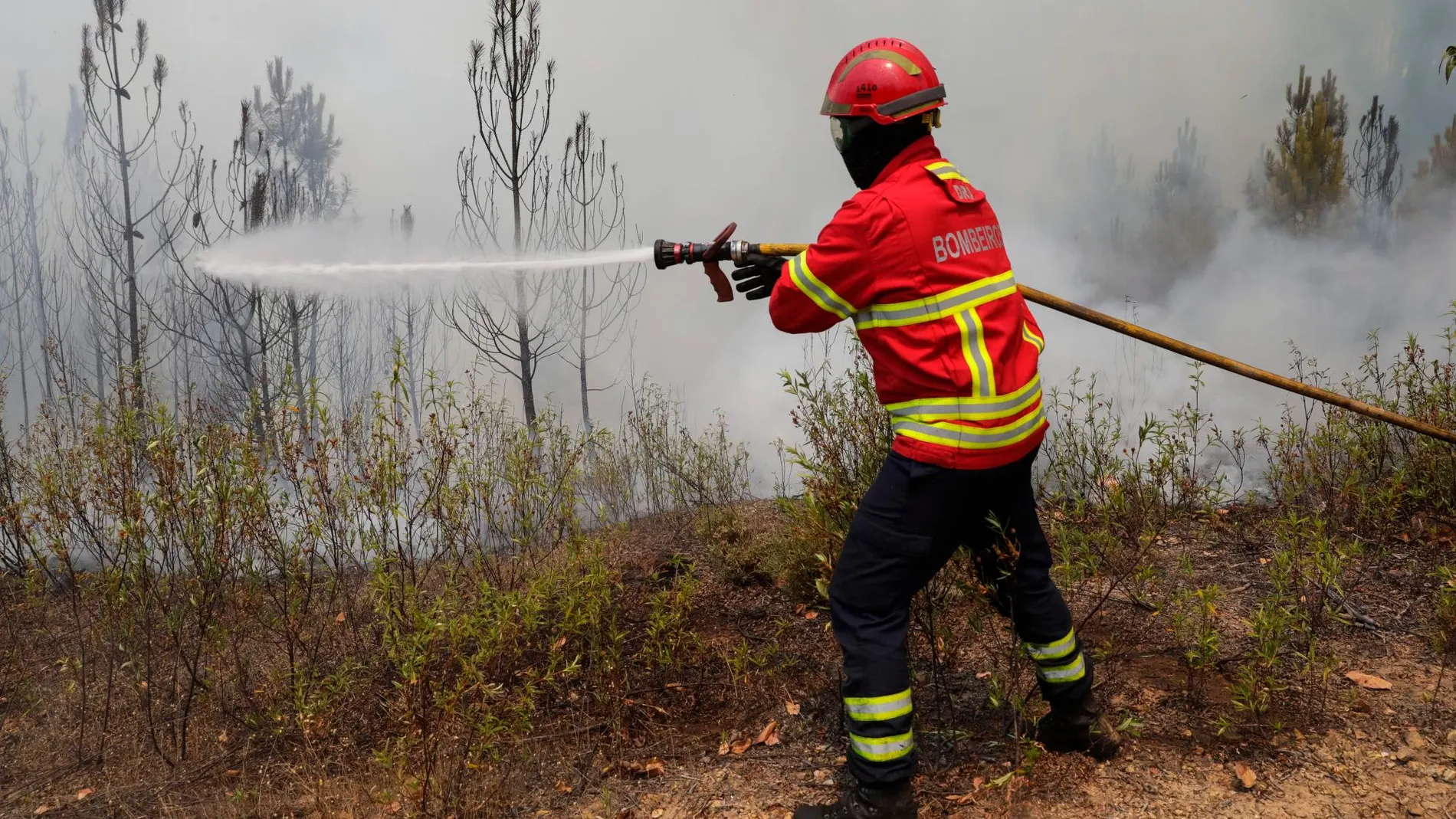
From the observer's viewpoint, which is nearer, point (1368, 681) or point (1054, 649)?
point (1054, 649)

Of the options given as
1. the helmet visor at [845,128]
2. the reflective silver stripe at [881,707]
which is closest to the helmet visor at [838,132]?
the helmet visor at [845,128]

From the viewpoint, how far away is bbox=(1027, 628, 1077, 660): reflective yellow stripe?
2756mm

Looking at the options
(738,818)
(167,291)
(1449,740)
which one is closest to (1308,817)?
(1449,740)

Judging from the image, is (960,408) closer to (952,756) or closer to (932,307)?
(932,307)

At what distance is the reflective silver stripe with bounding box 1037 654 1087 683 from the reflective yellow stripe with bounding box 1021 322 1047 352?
102 cm

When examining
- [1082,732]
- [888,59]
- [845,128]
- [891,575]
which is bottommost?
[1082,732]

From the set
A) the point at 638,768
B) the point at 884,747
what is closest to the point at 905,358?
the point at 884,747

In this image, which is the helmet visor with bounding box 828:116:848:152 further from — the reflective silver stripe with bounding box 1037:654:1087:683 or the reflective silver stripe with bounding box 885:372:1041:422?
the reflective silver stripe with bounding box 1037:654:1087:683

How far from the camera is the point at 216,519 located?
3684 mm

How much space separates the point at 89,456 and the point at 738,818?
3.81 m

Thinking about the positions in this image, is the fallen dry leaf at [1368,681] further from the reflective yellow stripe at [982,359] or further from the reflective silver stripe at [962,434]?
the reflective yellow stripe at [982,359]

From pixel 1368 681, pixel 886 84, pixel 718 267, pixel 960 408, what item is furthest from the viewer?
pixel 1368 681

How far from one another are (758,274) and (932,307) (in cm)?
68

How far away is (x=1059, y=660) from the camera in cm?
277
